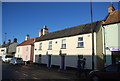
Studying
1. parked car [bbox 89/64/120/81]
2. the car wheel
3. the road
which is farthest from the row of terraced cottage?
parked car [bbox 89/64/120/81]

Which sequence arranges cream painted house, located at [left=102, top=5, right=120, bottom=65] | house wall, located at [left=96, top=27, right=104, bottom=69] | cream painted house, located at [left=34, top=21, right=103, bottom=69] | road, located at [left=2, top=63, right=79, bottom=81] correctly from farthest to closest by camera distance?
1. cream painted house, located at [left=34, top=21, right=103, bottom=69]
2. house wall, located at [left=96, top=27, right=104, bottom=69]
3. cream painted house, located at [left=102, top=5, right=120, bottom=65]
4. road, located at [left=2, top=63, right=79, bottom=81]

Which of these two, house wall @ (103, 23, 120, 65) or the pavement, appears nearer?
the pavement

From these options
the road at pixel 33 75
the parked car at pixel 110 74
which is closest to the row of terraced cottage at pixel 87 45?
the road at pixel 33 75

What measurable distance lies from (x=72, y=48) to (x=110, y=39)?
5.55m

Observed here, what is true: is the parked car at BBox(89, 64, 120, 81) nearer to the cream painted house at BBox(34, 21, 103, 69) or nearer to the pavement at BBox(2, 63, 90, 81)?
the pavement at BBox(2, 63, 90, 81)

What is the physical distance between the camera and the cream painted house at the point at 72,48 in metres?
15.5

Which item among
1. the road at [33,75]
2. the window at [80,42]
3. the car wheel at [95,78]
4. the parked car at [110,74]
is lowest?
the road at [33,75]

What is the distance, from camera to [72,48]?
18.0 meters

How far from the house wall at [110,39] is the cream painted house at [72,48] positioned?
2.91 feet

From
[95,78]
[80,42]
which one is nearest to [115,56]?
[80,42]

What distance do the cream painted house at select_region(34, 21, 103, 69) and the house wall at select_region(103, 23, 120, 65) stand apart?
2.91ft

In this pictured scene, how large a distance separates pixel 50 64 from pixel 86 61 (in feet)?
27.5

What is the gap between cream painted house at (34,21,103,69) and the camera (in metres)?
15.5

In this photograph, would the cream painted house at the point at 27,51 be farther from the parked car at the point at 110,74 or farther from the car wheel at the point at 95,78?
the parked car at the point at 110,74
